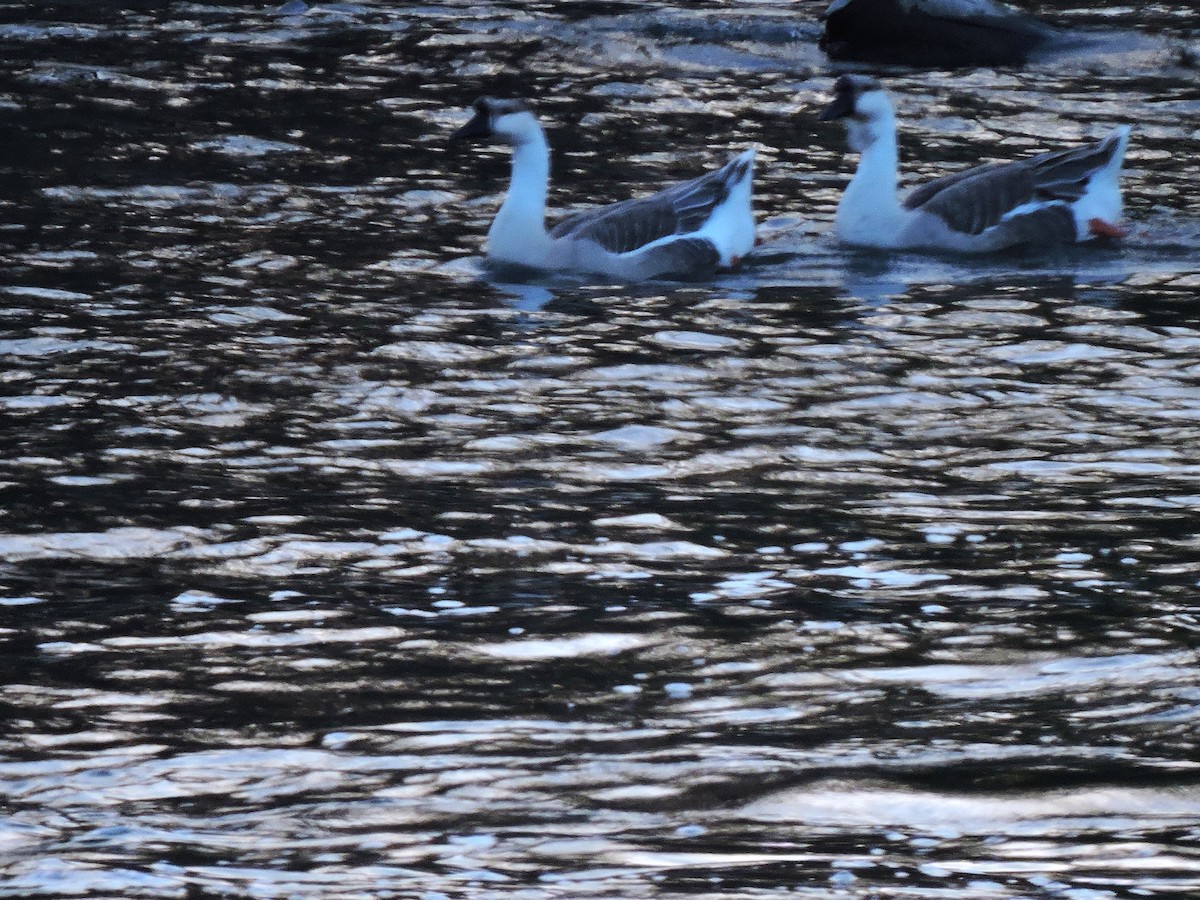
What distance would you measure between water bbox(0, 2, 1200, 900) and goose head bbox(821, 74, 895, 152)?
832mm

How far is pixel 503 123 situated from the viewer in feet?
47.2

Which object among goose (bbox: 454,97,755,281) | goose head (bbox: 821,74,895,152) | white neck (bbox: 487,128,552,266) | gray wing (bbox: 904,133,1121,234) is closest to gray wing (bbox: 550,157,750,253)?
goose (bbox: 454,97,755,281)

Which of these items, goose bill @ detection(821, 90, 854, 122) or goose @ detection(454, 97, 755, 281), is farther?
goose bill @ detection(821, 90, 854, 122)

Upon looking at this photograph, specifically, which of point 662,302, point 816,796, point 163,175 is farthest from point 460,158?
point 816,796

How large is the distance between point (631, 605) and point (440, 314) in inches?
223

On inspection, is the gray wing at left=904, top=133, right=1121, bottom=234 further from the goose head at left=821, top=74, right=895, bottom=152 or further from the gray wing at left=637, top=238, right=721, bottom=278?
the gray wing at left=637, top=238, right=721, bottom=278

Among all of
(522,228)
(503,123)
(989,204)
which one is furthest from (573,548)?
(989,204)

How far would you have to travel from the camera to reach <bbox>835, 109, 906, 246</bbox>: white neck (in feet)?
47.0

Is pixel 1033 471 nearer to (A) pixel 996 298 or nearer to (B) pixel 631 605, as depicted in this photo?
(B) pixel 631 605

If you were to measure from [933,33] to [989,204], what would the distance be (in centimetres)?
835

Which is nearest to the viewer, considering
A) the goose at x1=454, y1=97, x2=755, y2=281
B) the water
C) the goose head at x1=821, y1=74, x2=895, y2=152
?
the water

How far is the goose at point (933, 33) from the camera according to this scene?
21797 mm

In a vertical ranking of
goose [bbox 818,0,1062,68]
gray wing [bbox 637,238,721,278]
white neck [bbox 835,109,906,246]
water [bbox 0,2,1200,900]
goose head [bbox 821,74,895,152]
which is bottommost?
water [bbox 0,2,1200,900]

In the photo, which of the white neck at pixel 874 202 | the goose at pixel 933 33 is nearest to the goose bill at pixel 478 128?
the white neck at pixel 874 202
